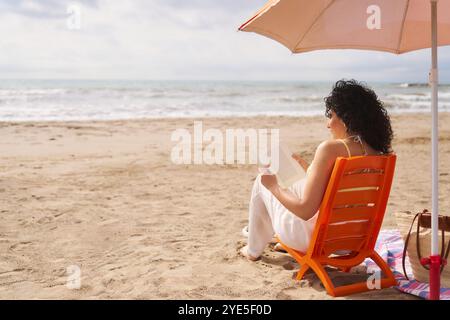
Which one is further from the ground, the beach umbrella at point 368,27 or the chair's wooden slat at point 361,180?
the beach umbrella at point 368,27

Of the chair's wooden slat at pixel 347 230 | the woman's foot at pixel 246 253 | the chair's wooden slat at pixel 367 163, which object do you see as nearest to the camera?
the chair's wooden slat at pixel 367 163

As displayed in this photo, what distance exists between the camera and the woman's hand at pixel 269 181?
3.55 metres

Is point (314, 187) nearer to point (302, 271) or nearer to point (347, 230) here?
point (347, 230)

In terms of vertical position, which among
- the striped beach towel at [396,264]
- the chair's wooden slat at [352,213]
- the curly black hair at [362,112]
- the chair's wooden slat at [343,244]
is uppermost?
the curly black hair at [362,112]

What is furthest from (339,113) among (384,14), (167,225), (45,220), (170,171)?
(170,171)

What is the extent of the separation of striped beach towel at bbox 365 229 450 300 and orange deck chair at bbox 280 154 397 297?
0.38 feet

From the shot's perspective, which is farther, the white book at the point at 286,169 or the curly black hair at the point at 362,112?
the white book at the point at 286,169

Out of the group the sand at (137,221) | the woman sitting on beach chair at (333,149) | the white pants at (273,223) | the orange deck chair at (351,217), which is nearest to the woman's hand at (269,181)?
the woman sitting on beach chair at (333,149)

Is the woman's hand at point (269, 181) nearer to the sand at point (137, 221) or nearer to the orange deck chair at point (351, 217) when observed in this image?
the orange deck chair at point (351, 217)

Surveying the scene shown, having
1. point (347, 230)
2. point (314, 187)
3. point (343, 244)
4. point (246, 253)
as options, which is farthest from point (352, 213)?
point (246, 253)

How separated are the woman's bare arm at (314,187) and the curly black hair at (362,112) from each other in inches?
9.2

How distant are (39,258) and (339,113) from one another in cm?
269

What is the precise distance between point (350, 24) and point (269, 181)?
1159mm
